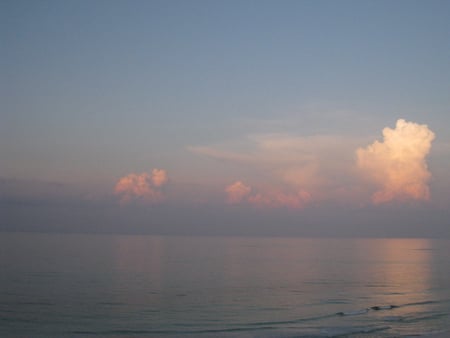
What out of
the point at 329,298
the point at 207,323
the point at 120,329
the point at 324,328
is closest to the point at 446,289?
the point at 329,298

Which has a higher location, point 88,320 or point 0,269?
point 0,269

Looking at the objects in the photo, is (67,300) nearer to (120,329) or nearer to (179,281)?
(120,329)

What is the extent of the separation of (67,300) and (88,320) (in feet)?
31.5

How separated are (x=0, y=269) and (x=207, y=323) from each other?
47.3m

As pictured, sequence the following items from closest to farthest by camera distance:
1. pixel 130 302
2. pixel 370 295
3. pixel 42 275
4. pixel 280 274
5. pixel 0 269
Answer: pixel 130 302 < pixel 370 295 < pixel 42 275 < pixel 0 269 < pixel 280 274

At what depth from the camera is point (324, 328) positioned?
1371 inches

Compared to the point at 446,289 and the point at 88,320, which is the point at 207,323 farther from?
the point at 446,289

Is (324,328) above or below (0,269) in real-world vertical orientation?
below

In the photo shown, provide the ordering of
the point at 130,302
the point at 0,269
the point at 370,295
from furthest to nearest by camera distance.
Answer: the point at 0,269 → the point at 370,295 → the point at 130,302

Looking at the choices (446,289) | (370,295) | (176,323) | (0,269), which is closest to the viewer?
(176,323)

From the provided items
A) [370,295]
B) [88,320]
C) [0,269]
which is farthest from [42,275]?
[370,295]

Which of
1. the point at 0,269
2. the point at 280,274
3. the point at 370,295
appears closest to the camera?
the point at 370,295

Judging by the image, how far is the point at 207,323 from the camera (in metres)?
35.9

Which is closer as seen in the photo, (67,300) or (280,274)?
(67,300)
